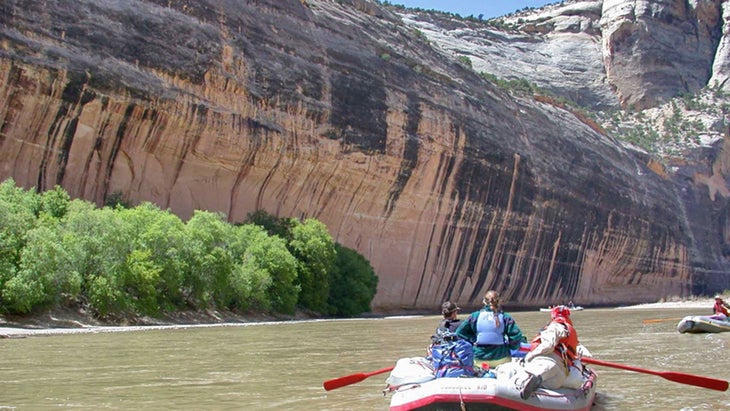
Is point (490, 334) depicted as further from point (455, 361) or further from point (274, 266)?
point (274, 266)

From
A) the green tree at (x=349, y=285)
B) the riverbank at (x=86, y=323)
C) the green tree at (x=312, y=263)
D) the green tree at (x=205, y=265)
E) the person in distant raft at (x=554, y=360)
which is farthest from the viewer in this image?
the green tree at (x=349, y=285)

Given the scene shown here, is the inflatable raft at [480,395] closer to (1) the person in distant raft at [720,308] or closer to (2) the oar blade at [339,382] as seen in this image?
(2) the oar blade at [339,382]

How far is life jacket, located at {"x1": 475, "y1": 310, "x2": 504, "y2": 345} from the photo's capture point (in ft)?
34.0

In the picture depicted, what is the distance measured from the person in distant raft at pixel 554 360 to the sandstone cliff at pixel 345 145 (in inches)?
1168

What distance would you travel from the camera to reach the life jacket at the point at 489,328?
34.0ft

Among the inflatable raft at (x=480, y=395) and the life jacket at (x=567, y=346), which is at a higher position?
the life jacket at (x=567, y=346)

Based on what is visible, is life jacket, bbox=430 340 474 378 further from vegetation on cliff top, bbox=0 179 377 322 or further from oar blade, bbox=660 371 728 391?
vegetation on cliff top, bbox=0 179 377 322

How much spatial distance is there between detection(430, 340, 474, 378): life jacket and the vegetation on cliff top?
1662cm

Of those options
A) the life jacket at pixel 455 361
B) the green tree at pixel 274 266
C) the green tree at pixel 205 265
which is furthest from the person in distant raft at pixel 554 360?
the green tree at pixel 274 266

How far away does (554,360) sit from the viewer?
916cm

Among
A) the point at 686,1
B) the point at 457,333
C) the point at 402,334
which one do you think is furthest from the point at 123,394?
the point at 686,1

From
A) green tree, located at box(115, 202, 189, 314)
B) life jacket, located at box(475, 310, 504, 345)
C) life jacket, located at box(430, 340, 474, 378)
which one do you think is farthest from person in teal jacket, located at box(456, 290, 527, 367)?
green tree, located at box(115, 202, 189, 314)

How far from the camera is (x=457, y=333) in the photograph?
33.4ft

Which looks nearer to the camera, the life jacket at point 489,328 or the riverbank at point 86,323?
the life jacket at point 489,328
